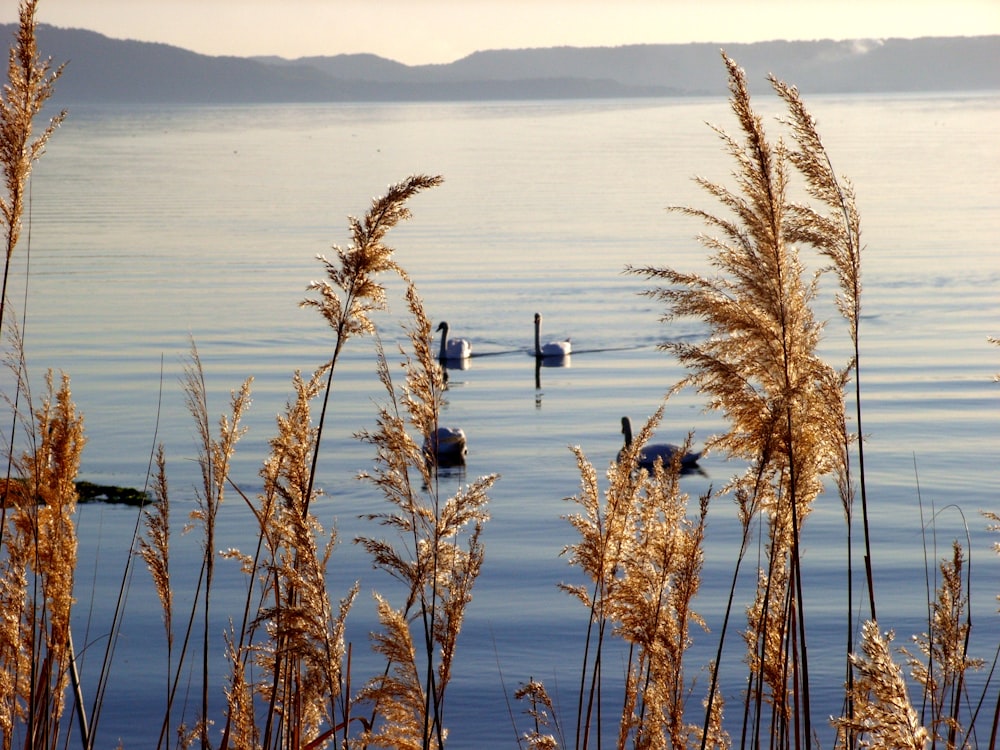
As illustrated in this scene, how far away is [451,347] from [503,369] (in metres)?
0.95

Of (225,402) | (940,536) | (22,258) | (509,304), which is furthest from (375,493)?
(22,258)

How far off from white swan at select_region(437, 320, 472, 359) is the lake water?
19.2 inches

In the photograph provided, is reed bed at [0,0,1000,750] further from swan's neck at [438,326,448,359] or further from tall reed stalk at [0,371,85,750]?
swan's neck at [438,326,448,359]

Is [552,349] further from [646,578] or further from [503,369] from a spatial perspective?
[646,578]

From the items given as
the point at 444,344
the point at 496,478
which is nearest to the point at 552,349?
the point at 444,344

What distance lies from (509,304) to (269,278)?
556cm

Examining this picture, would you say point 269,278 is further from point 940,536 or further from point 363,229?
point 363,229

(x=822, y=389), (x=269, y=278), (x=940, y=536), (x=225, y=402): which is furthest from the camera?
(x=269, y=278)

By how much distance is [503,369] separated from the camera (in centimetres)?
1959

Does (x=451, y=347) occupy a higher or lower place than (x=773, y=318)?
lower

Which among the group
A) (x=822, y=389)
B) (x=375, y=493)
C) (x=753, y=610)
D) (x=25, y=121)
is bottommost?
(x=375, y=493)

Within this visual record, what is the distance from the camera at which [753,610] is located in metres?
3.62

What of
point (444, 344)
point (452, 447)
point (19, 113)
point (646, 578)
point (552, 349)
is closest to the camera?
point (19, 113)

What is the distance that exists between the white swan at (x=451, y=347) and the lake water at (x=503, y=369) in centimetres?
49
